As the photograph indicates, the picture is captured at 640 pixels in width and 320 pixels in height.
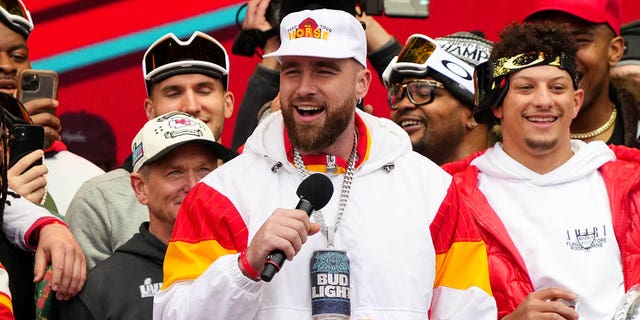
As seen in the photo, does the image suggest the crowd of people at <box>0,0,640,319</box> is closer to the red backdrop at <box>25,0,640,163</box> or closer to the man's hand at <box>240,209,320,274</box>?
the man's hand at <box>240,209,320,274</box>

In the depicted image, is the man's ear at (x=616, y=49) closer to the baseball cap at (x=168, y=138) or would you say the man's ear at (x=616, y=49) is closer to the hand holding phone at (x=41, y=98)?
the baseball cap at (x=168, y=138)

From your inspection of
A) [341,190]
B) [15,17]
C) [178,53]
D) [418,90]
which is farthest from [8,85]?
[341,190]

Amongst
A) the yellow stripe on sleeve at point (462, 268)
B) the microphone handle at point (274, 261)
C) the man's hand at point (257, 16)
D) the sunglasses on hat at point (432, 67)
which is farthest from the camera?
the man's hand at point (257, 16)

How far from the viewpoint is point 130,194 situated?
20.4 ft

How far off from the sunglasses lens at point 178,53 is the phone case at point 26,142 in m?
0.87

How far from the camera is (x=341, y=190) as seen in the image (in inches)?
192

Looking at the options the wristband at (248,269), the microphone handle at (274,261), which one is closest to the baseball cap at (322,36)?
the microphone handle at (274,261)

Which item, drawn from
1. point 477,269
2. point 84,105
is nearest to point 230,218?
point 477,269

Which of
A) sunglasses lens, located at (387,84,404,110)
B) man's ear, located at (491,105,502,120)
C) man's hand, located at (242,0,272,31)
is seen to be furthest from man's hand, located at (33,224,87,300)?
sunglasses lens, located at (387,84,404,110)

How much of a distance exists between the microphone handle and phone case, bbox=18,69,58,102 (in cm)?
265

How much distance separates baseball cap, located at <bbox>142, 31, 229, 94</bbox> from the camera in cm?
663

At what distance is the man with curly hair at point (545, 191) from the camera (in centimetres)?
538

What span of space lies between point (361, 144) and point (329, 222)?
38 centimetres

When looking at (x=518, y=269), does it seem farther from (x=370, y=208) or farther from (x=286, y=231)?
(x=286, y=231)
